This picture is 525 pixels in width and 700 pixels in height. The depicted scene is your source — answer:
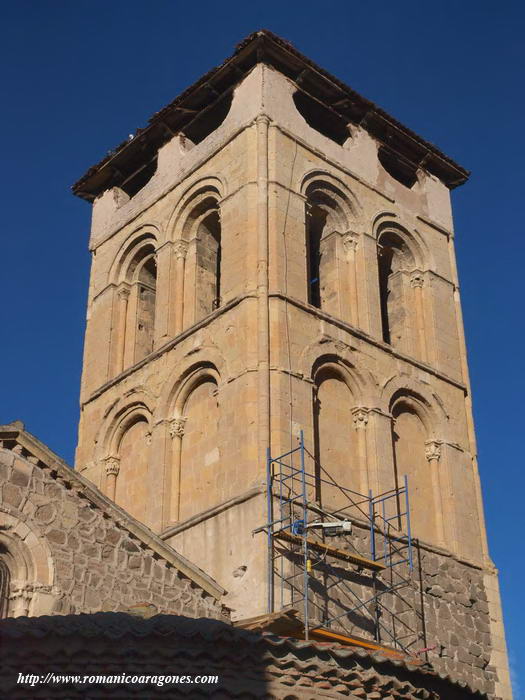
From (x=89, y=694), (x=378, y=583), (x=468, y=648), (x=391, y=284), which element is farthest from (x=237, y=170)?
(x=89, y=694)

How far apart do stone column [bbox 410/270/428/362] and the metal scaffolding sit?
407 centimetres

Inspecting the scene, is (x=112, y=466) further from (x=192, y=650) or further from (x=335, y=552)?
(x=192, y=650)

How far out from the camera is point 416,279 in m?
25.2

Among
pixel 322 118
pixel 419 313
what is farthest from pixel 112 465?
pixel 322 118

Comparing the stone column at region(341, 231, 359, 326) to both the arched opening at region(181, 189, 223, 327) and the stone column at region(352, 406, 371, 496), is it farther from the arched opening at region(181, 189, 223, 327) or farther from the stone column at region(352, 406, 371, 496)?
the arched opening at region(181, 189, 223, 327)

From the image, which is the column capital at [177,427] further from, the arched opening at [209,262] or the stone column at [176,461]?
the arched opening at [209,262]

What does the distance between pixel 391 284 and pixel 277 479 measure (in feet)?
25.8

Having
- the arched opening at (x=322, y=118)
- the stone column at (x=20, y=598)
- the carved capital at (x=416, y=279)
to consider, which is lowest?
the stone column at (x=20, y=598)

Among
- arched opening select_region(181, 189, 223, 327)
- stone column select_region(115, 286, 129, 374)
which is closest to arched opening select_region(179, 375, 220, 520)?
arched opening select_region(181, 189, 223, 327)

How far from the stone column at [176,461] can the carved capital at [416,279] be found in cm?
633

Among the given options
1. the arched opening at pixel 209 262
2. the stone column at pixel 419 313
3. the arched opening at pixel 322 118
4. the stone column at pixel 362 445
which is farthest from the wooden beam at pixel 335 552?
the arched opening at pixel 322 118

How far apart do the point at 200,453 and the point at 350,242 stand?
19.0ft

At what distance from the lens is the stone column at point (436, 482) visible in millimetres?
21766

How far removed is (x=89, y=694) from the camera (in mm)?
12219
